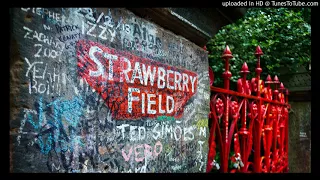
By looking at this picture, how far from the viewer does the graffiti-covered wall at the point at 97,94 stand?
1.12 metres

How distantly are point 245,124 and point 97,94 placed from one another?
6.37 ft

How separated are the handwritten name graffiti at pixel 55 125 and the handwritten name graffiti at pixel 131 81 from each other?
0.56 ft

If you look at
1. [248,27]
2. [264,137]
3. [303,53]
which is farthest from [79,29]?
[303,53]

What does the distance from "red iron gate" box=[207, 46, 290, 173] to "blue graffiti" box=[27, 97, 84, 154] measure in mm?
1436

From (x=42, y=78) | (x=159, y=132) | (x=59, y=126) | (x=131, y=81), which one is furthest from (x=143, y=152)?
(x=42, y=78)

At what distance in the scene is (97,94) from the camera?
139cm

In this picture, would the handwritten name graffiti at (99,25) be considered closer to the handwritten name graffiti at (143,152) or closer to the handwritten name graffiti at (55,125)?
the handwritten name graffiti at (55,125)

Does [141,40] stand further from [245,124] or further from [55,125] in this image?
[245,124]

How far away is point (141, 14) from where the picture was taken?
67.3 inches

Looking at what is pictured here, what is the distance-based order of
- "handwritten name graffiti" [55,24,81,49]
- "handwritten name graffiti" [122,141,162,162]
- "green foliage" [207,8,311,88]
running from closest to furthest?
"handwritten name graffiti" [55,24,81,49]
"handwritten name graffiti" [122,141,162,162]
"green foliage" [207,8,311,88]

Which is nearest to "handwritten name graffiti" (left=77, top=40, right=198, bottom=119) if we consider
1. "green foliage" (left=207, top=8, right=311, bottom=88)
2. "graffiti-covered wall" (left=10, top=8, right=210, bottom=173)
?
"graffiti-covered wall" (left=10, top=8, right=210, bottom=173)

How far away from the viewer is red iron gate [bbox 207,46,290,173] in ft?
8.32

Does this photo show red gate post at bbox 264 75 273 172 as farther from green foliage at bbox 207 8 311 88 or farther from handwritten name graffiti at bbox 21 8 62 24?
handwritten name graffiti at bbox 21 8 62 24
